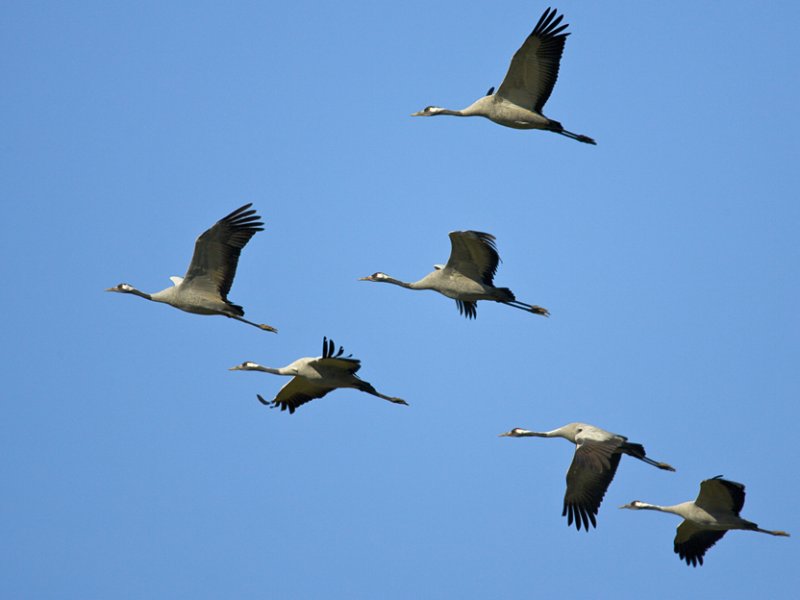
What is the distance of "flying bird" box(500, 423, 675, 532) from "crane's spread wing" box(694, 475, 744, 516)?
0.84 m

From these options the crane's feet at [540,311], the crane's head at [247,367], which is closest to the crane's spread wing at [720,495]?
the crane's feet at [540,311]

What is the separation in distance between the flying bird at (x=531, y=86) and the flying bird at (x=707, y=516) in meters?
5.02

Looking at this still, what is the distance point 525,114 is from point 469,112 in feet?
2.93

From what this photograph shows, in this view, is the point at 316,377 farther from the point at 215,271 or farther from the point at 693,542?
the point at 693,542

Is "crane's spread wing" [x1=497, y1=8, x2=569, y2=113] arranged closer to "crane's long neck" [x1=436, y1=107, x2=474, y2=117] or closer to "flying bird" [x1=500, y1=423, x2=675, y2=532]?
"crane's long neck" [x1=436, y1=107, x2=474, y2=117]

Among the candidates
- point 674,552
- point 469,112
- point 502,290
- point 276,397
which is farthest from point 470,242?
point 674,552

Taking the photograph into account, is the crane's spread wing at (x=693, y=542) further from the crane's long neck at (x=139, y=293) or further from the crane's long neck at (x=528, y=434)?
the crane's long neck at (x=139, y=293)

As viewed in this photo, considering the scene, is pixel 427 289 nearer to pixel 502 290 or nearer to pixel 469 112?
pixel 502 290

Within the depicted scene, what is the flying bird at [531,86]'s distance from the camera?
17250mm

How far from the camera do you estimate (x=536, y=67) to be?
17500mm

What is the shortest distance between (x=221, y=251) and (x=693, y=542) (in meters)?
6.82

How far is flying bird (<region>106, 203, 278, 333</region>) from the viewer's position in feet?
55.5

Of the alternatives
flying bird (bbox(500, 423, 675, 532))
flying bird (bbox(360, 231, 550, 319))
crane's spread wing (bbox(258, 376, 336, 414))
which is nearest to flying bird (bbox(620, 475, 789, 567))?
flying bird (bbox(500, 423, 675, 532))

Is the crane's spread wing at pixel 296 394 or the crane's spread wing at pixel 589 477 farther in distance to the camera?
the crane's spread wing at pixel 296 394
